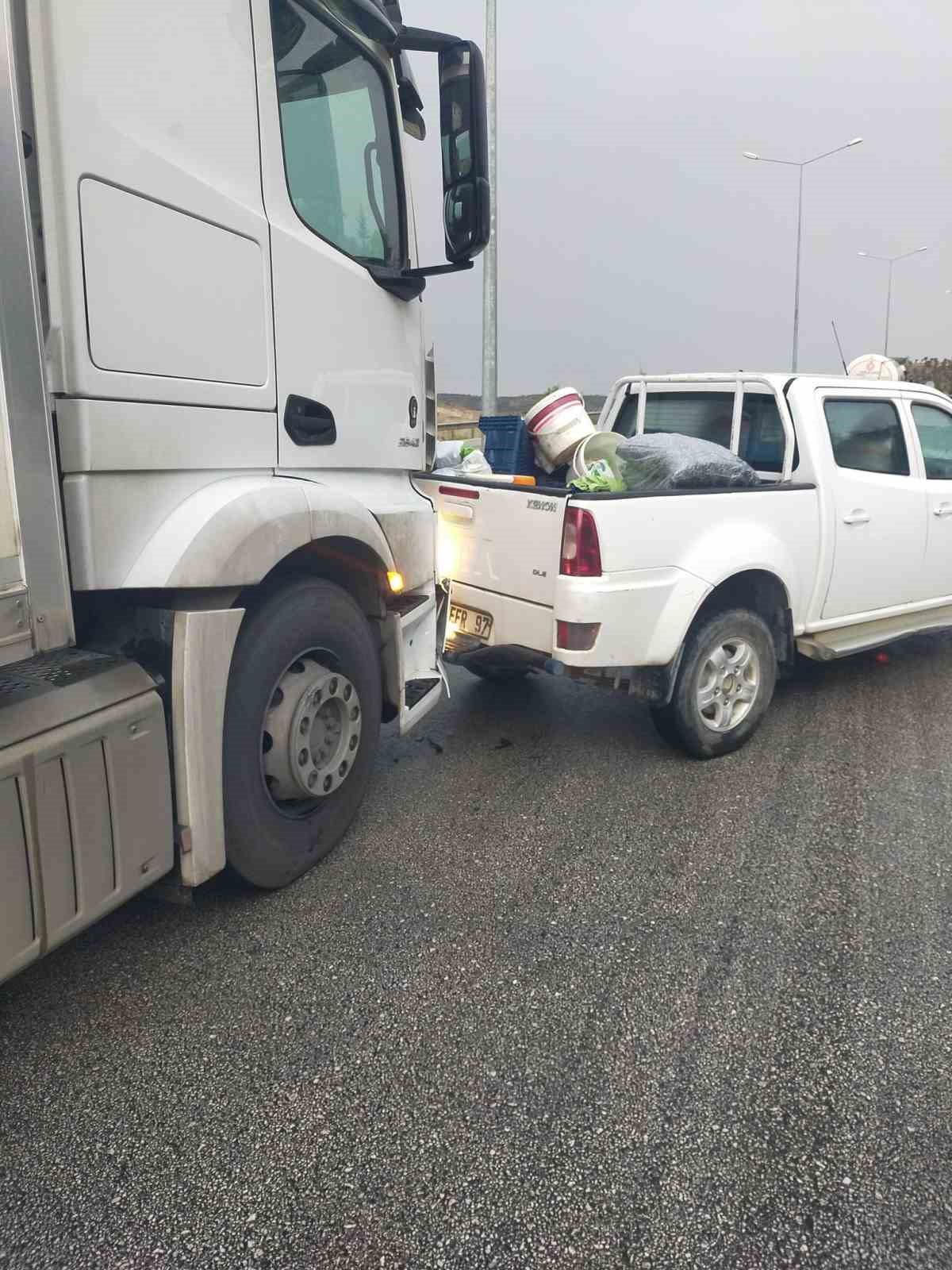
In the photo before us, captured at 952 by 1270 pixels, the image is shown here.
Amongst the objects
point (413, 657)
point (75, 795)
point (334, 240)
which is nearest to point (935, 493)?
point (413, 657)

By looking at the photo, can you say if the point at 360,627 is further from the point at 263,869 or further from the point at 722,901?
the point at 722,901

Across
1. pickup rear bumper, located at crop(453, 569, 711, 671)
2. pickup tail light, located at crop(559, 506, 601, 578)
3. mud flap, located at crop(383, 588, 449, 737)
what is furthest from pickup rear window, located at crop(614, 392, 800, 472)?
mud flap, located at crop(383, 588, 449, 737)

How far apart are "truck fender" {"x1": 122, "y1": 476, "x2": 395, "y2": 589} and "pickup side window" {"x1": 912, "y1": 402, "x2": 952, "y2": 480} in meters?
4.10

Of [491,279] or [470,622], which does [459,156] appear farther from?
[491,279]

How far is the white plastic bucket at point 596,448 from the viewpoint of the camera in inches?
200

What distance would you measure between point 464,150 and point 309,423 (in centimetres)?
120

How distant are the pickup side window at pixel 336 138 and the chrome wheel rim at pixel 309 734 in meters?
1.54

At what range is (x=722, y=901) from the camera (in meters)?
3.42

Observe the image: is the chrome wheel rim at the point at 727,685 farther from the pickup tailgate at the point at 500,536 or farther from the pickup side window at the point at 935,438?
the pickup side window at the point at 935,438

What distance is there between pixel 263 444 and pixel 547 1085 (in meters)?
2.04

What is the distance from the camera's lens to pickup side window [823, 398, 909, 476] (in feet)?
17.3

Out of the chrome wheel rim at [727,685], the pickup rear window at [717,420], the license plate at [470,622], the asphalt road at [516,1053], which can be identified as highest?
the pickup rear window at [717,420]

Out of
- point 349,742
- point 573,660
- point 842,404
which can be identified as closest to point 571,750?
point 573,660

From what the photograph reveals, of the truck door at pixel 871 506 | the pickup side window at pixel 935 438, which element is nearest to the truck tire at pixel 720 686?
the truck door at pixel 871 506
